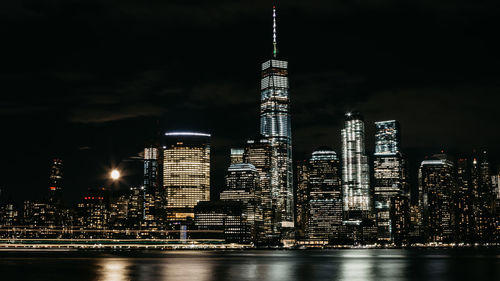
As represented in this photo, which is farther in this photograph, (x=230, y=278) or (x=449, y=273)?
(x=449, y=273)

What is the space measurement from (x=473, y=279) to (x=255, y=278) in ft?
103

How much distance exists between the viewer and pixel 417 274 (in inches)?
3932

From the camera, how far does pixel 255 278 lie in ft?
290

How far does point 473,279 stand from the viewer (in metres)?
88.1

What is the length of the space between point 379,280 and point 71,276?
4536cm

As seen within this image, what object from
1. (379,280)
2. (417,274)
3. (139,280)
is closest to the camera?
(139,280)

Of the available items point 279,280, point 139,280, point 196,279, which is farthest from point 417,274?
point 139,280

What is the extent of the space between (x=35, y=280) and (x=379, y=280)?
4817 cm

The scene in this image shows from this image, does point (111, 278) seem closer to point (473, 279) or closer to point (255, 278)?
point (255, 278)

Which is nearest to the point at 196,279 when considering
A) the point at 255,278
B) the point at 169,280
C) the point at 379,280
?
the point at 169,280

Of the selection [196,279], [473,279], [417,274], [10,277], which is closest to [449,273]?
[417,274]

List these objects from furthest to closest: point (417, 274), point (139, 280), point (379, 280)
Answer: point (417, 274)
point (379, 280)
point (139, 280)

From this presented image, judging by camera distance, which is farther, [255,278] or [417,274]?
[417,274]

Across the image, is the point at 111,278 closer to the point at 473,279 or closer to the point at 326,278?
the point at 326,278
